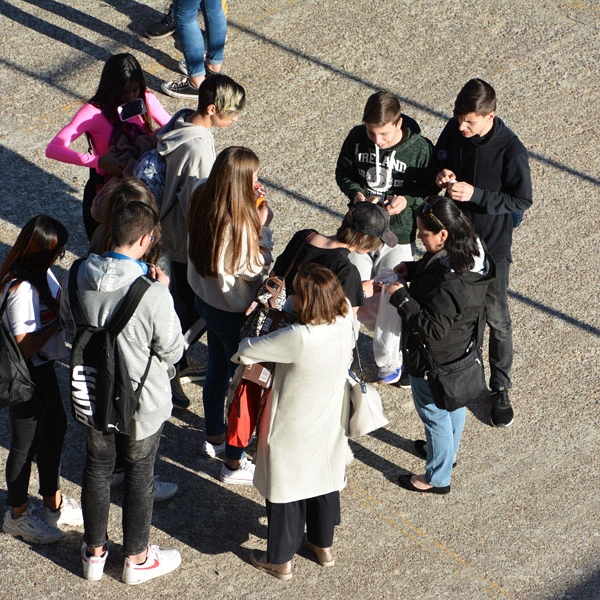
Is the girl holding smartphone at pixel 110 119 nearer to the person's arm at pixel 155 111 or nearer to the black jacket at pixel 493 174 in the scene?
the person's arm at pixel 155 111

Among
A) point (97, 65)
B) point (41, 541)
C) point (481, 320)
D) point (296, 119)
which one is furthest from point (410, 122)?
point (97, 65)

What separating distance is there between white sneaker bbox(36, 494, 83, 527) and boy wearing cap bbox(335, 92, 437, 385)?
209 centimetres

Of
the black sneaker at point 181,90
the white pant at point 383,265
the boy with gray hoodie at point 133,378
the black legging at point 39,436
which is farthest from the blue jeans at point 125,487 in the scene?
the black sneaker at point 181,90

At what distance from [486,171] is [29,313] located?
105 inches

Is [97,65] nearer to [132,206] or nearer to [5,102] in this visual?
[5,102]

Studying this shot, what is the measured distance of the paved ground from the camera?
495 centimetres

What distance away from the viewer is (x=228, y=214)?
4648 mm

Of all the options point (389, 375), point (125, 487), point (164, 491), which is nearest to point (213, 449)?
point (164, 491)

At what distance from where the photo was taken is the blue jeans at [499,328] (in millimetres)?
5586

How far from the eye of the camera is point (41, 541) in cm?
492

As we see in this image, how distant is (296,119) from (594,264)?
9.13ft

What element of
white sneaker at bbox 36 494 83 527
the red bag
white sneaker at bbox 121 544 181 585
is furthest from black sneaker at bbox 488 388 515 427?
white sneaker at bbox 36 494 83 527

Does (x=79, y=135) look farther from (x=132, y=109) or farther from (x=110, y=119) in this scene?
(x=132, y=109)

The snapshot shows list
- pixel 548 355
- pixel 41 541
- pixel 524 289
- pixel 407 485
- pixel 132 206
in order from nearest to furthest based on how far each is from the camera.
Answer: pixel 132 206
pixel 41 541
pixel 407 485
pixel 548 355
pixel 524 289
